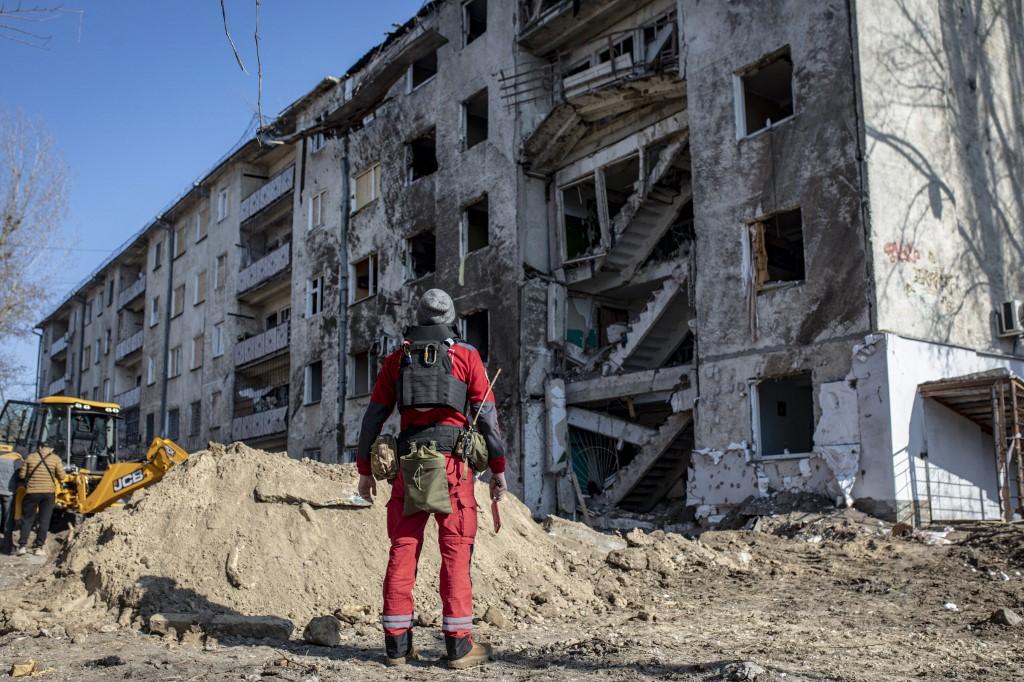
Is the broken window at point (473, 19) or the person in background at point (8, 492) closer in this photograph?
the person in background at point (8, 492)

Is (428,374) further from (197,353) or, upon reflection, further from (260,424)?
(197,353)

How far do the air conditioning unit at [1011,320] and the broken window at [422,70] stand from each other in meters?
15.7

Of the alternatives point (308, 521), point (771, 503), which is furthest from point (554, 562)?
point (771, 503)

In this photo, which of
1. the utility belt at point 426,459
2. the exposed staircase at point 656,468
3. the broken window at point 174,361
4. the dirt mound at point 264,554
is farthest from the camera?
the broken window at point 174,361

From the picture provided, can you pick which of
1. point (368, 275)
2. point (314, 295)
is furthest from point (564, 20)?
point (314, 295)

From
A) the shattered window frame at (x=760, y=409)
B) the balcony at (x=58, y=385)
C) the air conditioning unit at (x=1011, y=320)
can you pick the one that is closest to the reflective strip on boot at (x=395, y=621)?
the shattered window frame at (x=760, y=409)

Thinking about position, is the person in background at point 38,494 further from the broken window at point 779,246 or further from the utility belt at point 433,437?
the broken window at point 779,246

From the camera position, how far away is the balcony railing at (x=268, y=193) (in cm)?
3153

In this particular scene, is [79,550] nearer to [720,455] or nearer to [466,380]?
[466,380]

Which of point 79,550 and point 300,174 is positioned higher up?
point 300,174

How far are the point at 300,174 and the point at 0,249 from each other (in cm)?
965

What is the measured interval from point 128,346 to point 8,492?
2919 cm

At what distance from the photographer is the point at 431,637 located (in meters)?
6.55

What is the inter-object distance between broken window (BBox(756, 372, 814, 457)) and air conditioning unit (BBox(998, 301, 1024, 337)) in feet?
12.0
